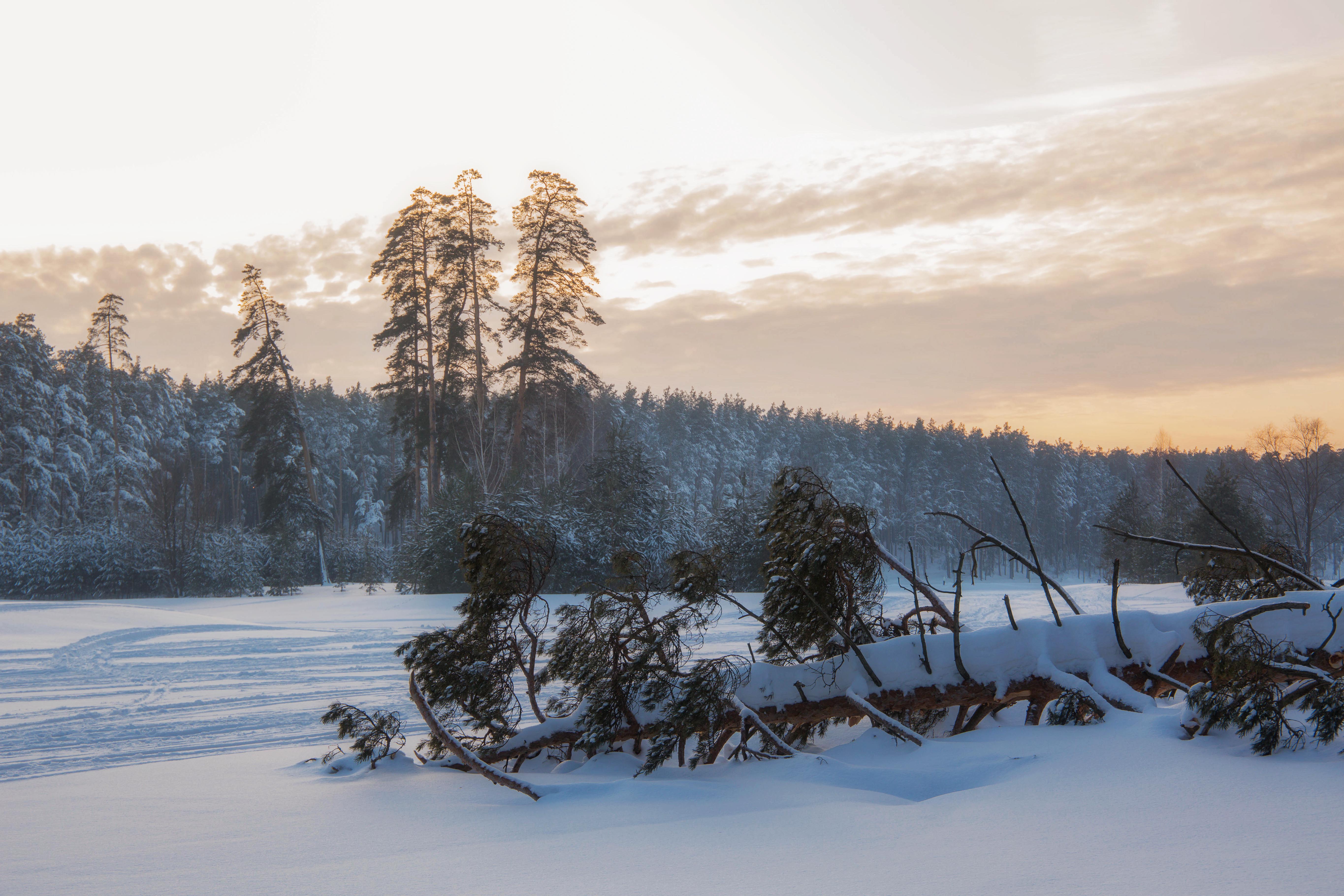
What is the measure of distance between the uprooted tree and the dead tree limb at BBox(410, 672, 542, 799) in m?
0.02

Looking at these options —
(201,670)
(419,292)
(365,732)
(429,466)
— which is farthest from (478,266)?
(365,732)

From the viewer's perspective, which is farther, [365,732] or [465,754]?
[365,732]

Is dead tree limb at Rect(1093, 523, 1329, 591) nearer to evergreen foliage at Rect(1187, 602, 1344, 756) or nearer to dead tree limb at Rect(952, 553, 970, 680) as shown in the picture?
evergreen foliage at Rect(1187, 602, 1344, 756)

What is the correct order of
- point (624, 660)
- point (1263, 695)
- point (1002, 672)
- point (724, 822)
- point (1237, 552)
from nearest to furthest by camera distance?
1. point (724, 822)
2. point (1263, 695)
3. point (1237, 552)
4. point (1002, 672)
5. point (624, 660)

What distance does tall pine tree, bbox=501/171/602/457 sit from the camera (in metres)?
29.5

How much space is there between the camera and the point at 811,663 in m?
5.62

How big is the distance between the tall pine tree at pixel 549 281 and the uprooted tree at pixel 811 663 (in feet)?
78.2

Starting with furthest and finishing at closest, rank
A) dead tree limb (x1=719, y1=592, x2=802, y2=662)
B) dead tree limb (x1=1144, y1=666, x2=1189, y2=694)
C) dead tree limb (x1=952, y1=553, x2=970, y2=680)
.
Result: dead tree limb (x1=719, y1=592, x2=802, y2=662) < dead tree limb (x1=1144, y1=666, x2=1189, y2=694) < dead tree limb (x1=952, y1=553, x2=970, y2=680)

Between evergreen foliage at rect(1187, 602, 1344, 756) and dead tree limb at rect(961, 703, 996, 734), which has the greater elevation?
evergreen foliage at rect(1187, 602, 1344, 756)

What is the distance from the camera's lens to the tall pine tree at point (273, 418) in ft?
106

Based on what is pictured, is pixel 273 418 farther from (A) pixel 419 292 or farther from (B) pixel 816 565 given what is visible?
(B) pixel 816 565

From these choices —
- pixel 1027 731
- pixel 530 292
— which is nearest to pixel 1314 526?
pixel 530 292

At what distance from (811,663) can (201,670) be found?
10414mm

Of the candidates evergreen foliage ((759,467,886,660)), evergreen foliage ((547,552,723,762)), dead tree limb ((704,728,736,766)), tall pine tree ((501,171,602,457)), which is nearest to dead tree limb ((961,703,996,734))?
evergreen foliage ((759,467,886,660))
